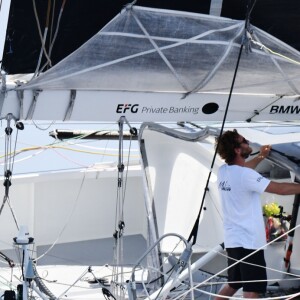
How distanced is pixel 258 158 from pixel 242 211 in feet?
1.67

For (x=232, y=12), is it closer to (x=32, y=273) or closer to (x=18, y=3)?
(x=18, y=3)

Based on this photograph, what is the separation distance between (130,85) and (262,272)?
1415 mm

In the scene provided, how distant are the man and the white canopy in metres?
0.81

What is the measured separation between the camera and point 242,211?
413 cm

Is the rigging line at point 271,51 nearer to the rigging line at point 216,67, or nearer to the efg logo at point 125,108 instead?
the rigging line at point 216,67

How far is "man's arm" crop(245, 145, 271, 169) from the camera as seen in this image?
446 centimetres

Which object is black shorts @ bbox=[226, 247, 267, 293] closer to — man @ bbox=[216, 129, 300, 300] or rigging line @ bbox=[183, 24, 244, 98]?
man @ bbox=[216, 129, 300, 300]

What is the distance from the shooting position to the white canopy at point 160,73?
4625 mm

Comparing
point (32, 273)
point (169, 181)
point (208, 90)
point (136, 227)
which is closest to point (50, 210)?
point (136, 227)

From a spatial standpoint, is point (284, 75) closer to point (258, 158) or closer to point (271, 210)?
point (258, 158)

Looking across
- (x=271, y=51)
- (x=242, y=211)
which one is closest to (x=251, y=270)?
(x=242, y=211)

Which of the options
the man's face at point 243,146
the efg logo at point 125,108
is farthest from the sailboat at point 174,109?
the man's face at point 243,146

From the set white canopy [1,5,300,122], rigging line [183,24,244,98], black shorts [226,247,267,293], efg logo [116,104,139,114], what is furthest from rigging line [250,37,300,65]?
black shorts [226,247,267,293]

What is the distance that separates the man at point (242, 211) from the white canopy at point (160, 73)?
31.9 inches
